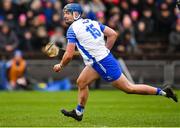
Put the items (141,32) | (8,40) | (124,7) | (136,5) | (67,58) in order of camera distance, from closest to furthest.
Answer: (67,58)
(8,40)
(141,32)
(124,7)
(136,5)

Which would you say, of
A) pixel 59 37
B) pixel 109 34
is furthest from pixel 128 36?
pixel 109 34

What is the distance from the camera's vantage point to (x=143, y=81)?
83.6ft

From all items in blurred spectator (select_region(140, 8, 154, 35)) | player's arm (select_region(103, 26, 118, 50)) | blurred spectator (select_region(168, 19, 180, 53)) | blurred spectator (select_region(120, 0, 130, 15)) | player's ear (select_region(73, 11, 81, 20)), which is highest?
player's ear (select_region(73, 11, 81, 20))

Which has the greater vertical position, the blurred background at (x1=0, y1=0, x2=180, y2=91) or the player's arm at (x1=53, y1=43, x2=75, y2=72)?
the player's arm at (x1=53, y1=43, x2=75, y2=72)

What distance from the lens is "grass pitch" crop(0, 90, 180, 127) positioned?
41.0ft

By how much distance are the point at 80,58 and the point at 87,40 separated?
12944mm

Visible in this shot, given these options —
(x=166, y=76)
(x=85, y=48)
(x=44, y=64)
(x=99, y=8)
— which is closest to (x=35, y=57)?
(x=44, y=64)

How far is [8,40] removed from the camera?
84.6 ft

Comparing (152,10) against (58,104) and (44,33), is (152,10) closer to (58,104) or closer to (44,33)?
(44,33)

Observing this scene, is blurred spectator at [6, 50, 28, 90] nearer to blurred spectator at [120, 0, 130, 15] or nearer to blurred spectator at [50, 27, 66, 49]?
blurred spectator at [50, 27, 66, 49]

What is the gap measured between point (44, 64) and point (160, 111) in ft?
34.4

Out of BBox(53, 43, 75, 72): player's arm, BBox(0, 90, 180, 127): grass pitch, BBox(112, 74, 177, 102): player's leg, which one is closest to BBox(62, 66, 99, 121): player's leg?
BBox(0, 90, 180, 127): grass pitch

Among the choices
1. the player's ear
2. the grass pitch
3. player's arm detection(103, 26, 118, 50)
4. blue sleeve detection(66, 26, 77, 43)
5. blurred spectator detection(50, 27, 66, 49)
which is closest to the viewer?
blue sleeve detection(66, 26, 77, 43)

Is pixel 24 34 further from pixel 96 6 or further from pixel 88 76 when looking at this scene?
pixel 88 76
